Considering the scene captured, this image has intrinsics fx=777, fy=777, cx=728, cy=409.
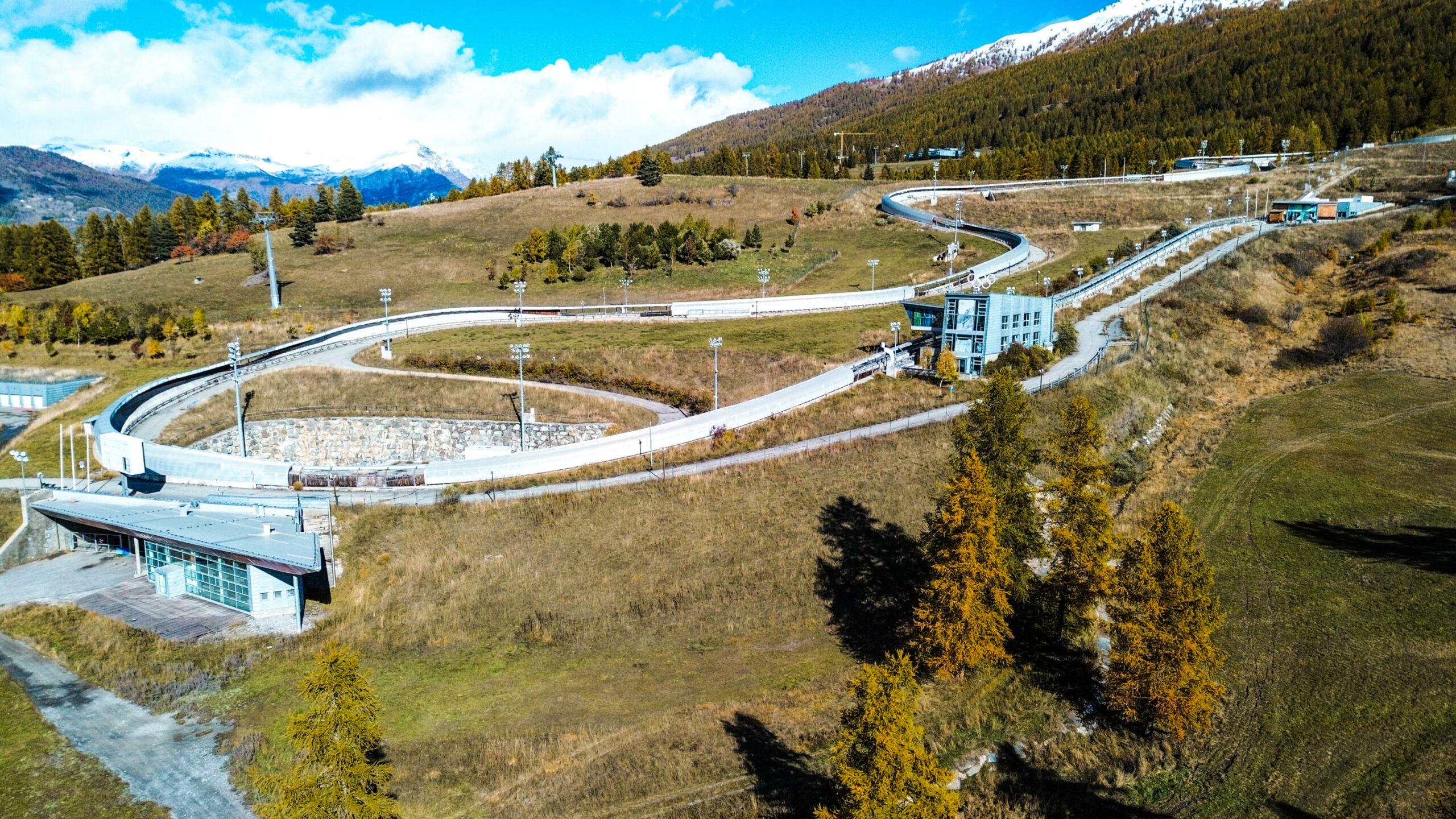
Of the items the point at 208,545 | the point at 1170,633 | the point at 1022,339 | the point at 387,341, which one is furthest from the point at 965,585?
the point at 387,341

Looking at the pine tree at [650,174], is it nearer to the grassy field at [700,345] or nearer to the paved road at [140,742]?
the grassy field at [700,345]

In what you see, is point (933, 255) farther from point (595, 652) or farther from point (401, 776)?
point (401, 776)

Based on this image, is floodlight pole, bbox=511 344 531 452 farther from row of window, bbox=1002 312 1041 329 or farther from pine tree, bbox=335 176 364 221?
pine tree, bbox=335 176 364 221

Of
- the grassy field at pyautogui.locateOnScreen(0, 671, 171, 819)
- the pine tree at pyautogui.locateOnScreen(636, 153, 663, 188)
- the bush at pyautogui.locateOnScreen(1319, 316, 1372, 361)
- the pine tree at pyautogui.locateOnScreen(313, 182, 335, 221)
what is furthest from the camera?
the pine tree at pyautogui.locateOnScreen(636, 153, 663, 188)

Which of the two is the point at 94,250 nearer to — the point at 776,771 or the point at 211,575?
the point at 211,575

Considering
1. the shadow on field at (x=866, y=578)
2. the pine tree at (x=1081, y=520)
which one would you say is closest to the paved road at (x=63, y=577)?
the shadow on field at (x=866, y=578)

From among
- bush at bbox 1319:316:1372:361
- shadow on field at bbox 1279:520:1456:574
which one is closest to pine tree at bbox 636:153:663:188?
bush at bbox 1319:316:1372:361

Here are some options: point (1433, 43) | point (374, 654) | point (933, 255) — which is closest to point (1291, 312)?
point (933, 255)
